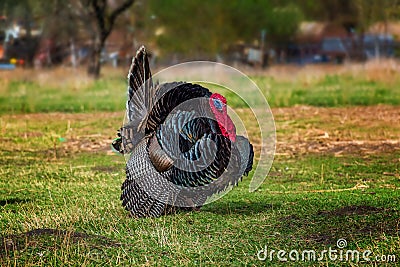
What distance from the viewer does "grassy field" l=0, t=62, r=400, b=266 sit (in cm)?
544

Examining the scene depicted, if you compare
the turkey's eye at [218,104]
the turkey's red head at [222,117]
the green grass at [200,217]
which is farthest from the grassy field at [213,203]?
the turkey's eye at [218,104]

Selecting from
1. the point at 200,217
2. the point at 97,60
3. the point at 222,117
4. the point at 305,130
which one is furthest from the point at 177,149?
the point at 97,60

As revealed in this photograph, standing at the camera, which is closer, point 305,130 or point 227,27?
point 305,130

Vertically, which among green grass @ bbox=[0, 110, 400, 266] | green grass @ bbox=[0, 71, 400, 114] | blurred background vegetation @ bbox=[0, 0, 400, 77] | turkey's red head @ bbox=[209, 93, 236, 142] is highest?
blurred background vegetation @ bbox=[0, 0, 400, 77]

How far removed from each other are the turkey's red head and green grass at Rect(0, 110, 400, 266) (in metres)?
0.72

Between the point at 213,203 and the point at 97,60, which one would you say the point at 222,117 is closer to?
the point at 213,203

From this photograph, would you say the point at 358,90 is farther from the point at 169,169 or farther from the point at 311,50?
the point at 169,169

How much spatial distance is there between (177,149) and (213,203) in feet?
3.01

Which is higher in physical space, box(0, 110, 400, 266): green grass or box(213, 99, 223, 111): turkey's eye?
box(213, 99, 223, 111): turkey's eye

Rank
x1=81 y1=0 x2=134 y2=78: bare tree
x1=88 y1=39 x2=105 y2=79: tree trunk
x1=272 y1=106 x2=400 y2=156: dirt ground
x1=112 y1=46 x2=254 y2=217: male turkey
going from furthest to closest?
x1=88 y1=39 x2=105 y2=79: tree trunk → x1=81 y1=0 x2=134 y2=78: bare tree → x1=272 y1=106 x2=400 y2=156: dirt ground → x1=112 y1=46 x2=254 y2=217: male turkey

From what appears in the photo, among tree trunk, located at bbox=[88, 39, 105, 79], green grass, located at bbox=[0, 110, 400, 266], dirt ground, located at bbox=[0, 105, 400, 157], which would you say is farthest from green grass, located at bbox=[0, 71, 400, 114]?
green grass, located at bbox=[0, 110, 400, 266]

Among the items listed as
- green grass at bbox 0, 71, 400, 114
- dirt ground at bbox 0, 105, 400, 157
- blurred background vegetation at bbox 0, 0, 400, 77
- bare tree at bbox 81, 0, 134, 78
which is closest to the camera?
dirt ground at bbox 0, 105, 400, 157

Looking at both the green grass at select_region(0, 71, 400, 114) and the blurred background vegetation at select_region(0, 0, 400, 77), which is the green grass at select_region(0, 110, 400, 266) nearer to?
the green grass at select_region(0, 71, 400, 114)

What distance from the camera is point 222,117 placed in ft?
20.8
